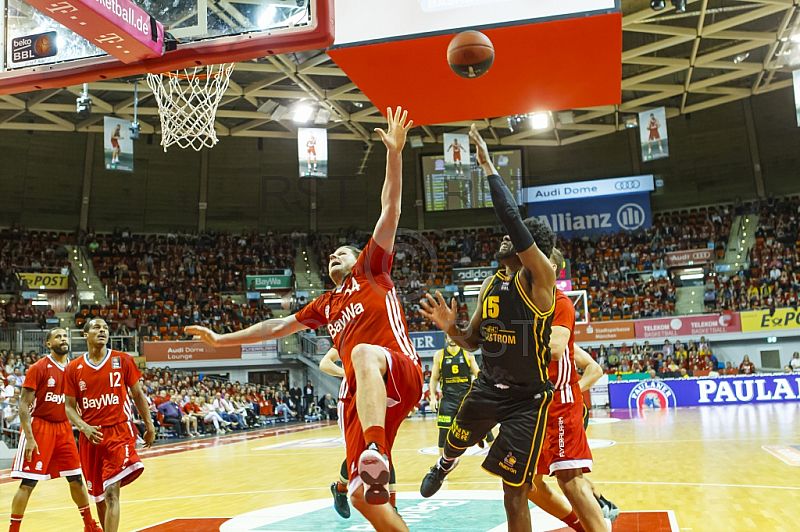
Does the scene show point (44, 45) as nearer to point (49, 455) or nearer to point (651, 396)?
point (49, 455)

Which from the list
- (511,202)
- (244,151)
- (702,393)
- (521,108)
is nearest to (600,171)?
(702,393)

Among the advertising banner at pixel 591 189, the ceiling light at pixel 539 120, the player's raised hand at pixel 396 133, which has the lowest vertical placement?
the player's raised hand at pixel 396 133

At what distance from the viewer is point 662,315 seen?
28.8 m

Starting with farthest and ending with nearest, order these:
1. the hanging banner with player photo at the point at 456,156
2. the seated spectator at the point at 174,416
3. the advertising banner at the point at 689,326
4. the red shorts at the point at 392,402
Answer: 1. the advertising banner at the point at 689,326
2. the hanging banner with player photo at the point at 456,156
3. the seated spectator at the point at 174,416
4. the red shorts at the point at 392,402

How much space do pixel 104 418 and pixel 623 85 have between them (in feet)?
81.7

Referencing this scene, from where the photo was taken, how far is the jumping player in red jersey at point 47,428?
6.86 meters

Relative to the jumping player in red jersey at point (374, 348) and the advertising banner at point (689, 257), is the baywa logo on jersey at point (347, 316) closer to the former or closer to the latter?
the jumping player in red jersey at point (374, 348)

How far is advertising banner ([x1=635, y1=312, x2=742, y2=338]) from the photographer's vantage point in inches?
1080

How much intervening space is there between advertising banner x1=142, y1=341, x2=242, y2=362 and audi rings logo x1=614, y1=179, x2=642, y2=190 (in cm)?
1825

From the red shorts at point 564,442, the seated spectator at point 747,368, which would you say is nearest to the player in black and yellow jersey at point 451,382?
the red shorts at point 564,442

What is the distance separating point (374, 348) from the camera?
3920 mm

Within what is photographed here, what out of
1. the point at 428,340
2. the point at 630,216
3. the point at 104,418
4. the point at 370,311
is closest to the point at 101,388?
the point at 104,418

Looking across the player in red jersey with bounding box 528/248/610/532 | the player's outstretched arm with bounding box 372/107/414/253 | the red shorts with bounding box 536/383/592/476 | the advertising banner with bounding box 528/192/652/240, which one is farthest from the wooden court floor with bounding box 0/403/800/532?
the advertising banner with bounding box 528/192/652/240

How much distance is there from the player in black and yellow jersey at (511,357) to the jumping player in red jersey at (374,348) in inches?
14.5
